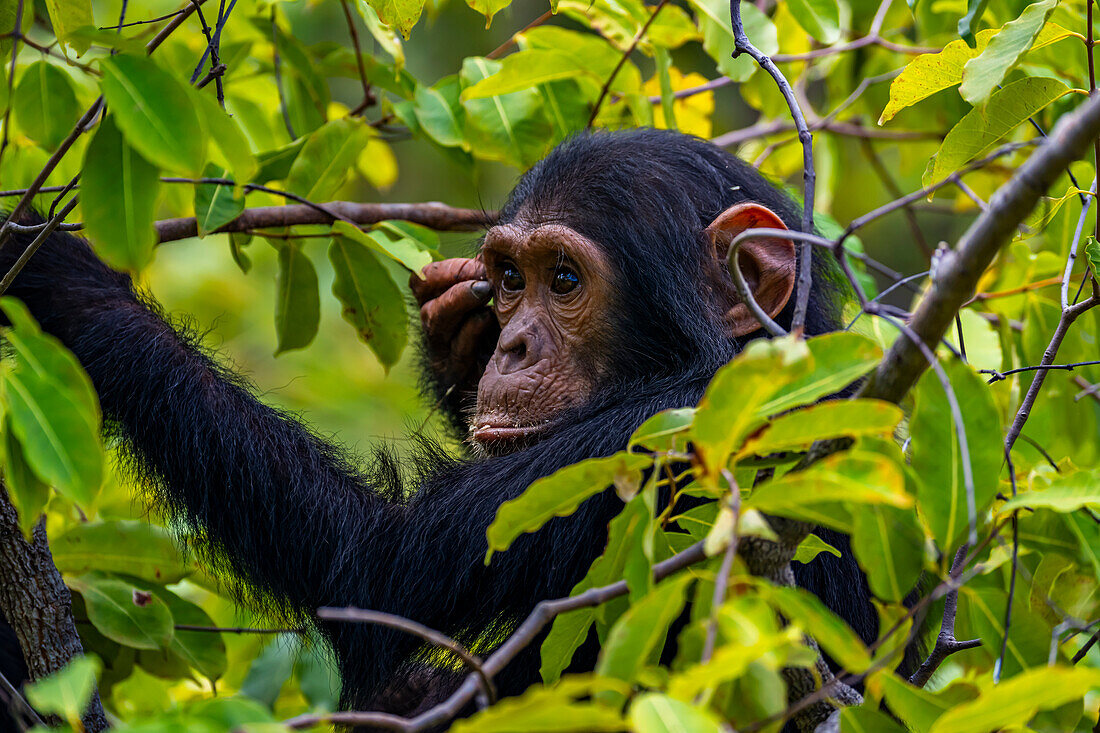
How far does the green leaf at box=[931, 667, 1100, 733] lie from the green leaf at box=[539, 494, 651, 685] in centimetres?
38

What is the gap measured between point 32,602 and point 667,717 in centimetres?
144

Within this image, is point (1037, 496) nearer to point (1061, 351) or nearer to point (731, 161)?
point (1061, 351)

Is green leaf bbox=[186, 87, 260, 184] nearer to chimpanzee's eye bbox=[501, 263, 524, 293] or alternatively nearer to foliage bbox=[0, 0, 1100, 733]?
foliage bbox=[0, 0, 1100, 733]

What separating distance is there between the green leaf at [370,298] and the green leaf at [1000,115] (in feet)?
4.34

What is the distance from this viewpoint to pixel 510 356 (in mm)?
2691

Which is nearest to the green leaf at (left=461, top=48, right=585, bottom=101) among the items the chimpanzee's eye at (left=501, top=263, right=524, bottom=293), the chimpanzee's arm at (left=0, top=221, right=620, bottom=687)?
the chimpanzee's eye at (left=501, top=263, right=524, bottom=293)

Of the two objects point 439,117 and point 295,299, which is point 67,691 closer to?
point 295,299

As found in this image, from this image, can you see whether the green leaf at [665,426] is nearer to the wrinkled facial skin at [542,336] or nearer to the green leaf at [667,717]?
the green leaf at [667,717]

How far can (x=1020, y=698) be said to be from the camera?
1.04 m

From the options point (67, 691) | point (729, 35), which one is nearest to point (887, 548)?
point (67, 691)

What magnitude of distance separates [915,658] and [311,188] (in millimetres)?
1856

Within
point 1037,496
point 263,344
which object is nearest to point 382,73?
point 1037,496

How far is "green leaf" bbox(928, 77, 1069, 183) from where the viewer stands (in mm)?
1854

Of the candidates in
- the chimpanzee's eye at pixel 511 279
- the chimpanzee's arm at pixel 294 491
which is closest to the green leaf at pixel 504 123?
the chimpanzee's eye at pixel 511 279
